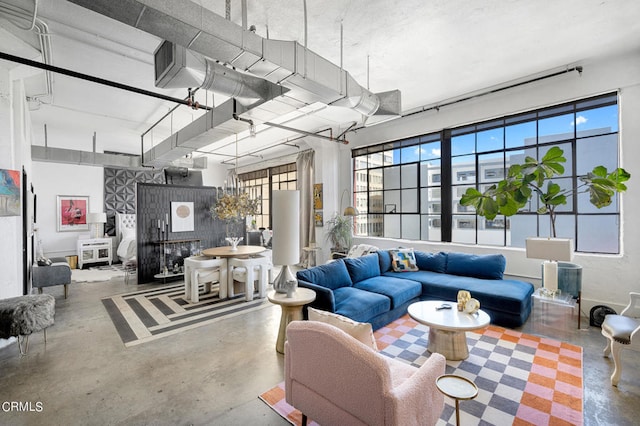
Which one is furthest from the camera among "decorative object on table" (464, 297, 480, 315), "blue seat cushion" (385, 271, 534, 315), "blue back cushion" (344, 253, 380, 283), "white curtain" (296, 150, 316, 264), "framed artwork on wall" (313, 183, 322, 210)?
"white curtain" (296, 150, 316, 264)

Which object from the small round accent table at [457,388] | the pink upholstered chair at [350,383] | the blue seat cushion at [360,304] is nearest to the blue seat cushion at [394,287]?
the blue seat cushion at [360,304]

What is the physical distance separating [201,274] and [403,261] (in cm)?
346

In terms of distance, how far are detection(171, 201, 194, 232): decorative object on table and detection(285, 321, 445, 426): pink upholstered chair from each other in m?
5.77

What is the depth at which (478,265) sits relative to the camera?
440 centimetres

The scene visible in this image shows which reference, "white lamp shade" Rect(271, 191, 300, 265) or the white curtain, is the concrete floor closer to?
"white lamp shade" Rect(271, 191, 300, 265)

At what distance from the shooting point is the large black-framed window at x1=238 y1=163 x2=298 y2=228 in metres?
9.37

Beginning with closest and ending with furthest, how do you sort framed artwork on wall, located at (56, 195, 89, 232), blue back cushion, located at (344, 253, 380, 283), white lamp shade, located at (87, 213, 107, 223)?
blue back cushion, located at (344, 253, 380, 283)
white lamp shade, located at (87, 213, 107, 223)
framed artwork on wall, located at (56, 195, 89, 232)

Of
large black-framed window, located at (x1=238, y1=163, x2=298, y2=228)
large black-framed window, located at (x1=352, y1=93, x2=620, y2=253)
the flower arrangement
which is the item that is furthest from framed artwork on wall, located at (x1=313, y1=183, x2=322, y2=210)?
the flower arrangement

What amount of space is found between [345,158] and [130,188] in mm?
7149

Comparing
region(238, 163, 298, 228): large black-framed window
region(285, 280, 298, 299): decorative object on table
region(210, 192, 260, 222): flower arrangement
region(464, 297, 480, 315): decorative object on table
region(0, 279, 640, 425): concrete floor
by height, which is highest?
region(238, 163, 298, 228): large black-framed window

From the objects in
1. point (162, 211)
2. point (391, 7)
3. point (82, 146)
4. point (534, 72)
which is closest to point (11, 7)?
point (391, 7)

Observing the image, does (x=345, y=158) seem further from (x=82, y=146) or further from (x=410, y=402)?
Result: (x=82, y=146)

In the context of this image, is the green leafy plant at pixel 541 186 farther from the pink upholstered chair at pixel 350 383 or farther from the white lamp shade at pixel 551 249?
the pink upholstered chair at pixel 350 383

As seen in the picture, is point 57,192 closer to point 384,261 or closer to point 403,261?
point 384,261
